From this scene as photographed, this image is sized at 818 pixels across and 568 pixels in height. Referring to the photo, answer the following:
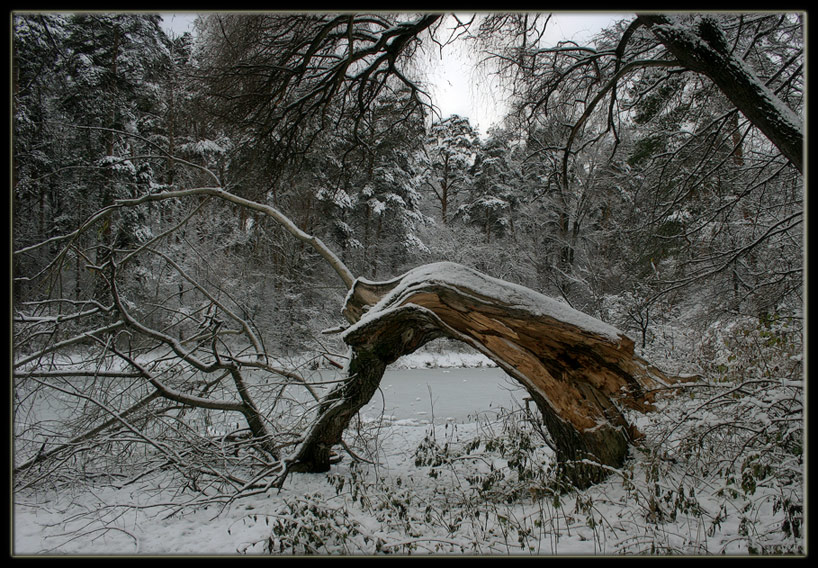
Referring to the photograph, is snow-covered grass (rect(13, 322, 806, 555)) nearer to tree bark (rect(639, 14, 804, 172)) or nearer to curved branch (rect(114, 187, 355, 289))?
tree bark (rect(639, 14, 804, 172))

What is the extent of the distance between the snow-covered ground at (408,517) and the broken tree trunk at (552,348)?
9.2 inches

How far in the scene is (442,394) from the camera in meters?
9.69

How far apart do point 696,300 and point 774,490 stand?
4751 mm

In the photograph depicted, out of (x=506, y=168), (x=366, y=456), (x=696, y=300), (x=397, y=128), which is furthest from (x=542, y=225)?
(x=366, y=456)

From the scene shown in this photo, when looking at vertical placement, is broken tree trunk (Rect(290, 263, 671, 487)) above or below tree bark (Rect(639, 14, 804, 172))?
below

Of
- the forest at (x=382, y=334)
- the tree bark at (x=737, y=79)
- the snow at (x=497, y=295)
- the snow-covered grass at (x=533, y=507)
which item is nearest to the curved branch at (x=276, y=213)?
the forest at (x=382, y=334)

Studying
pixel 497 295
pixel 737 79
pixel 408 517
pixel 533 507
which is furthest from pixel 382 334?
pixel 737 79

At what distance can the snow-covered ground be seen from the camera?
7.11ft

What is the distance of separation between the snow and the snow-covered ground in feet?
2.57

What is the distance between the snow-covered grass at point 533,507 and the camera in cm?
215

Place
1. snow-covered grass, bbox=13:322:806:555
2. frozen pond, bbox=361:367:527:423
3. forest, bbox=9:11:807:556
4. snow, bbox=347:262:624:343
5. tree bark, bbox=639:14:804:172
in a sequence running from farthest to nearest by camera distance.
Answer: frozen pond, bbox=361:367:527:423 → snow, bbox=347:262:624:343 → tree bark, bbox=639:14:804:172 → forest, bbox=9:11:807:556 → snow-covered grass, bbox=13:322:806:555

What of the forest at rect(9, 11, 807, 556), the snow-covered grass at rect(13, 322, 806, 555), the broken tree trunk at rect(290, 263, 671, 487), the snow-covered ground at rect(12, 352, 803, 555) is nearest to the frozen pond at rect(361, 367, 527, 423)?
the forest at rect(9, 11, 807, 556)

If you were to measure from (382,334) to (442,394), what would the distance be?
689 cm

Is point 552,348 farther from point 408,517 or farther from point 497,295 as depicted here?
point 408,517
